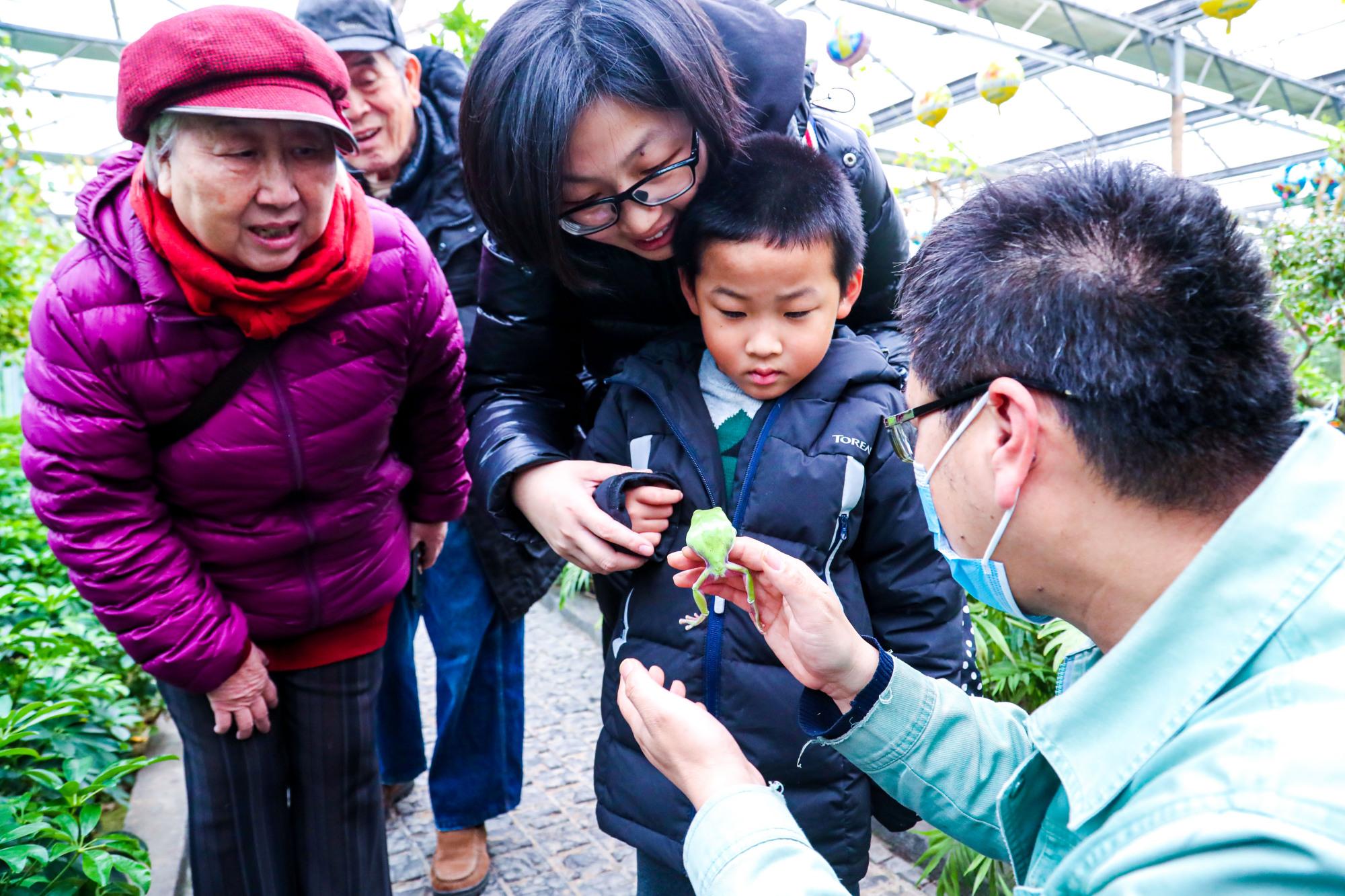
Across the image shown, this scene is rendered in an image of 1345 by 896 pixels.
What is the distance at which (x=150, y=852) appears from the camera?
291 cm

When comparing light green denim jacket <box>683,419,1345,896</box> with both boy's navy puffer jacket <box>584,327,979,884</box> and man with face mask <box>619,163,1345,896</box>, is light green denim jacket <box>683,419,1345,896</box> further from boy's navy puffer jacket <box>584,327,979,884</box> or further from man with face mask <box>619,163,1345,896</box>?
boy's navy puffer jacket <box>584,327,979,884</box>

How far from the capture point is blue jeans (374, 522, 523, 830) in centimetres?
291

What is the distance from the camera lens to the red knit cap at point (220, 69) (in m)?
1.65

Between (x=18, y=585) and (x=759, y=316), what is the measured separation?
10.7 ft

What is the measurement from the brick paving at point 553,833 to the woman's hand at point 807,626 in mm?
1608

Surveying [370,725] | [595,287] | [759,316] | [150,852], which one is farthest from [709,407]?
[150,852]

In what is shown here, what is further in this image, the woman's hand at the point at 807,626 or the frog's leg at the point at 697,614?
the frog's leg at the point at 697,614

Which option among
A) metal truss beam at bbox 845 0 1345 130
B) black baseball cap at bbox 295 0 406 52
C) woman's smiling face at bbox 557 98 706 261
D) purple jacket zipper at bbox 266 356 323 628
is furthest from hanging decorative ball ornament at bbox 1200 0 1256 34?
purple jacket zipper at bbox 266 356 323 628

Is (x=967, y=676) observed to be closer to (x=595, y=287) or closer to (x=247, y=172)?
(x=595, y=287)

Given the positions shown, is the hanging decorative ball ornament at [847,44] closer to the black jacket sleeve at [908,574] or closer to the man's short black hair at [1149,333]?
the black jacket sleeve at [908,574]

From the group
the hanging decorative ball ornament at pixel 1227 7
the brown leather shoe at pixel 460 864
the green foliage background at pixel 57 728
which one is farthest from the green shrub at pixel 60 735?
the hanging decorative ball ornament at pixel 1227 7

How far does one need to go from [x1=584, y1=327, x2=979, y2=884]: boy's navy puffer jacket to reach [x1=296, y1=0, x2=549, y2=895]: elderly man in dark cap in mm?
1286

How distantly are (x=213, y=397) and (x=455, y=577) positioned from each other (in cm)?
122

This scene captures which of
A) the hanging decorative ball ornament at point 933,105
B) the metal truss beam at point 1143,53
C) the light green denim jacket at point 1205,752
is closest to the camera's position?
the light green denim jacket at point 1205,752
